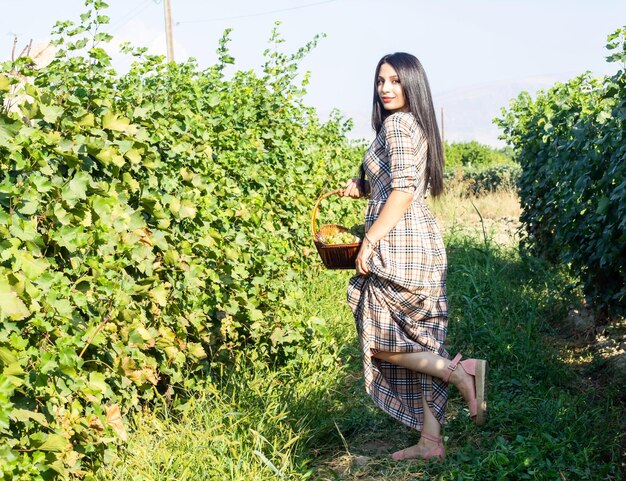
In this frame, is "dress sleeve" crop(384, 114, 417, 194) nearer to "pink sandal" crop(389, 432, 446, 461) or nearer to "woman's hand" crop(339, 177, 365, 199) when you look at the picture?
"woman's hand" crop(339, 177, 365, 199)

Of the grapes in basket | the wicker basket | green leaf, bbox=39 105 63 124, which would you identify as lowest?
the wicker basket

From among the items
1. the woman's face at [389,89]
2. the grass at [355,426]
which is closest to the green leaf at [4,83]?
the grass at [355,426]

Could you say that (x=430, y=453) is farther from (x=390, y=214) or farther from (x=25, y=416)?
(x=25, y=416)

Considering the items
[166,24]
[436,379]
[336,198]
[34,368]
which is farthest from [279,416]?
[166,24]

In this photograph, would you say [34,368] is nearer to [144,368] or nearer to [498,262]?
[144,368]

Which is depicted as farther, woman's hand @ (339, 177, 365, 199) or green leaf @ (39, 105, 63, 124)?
woman's hand @ (339, 177, 365, 199)

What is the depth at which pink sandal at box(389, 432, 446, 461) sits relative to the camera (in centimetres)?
432

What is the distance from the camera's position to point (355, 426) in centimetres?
481

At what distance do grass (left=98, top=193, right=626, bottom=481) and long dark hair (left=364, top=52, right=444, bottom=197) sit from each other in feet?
4.18

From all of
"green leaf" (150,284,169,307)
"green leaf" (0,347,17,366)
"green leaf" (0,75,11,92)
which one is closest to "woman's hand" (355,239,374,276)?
"green leaf" (150,284,169,307)

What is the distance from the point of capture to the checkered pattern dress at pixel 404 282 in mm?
4285

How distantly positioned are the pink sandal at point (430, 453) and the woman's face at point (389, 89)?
1.55m

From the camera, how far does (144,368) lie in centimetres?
422

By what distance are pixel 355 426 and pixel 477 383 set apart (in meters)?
0.75
